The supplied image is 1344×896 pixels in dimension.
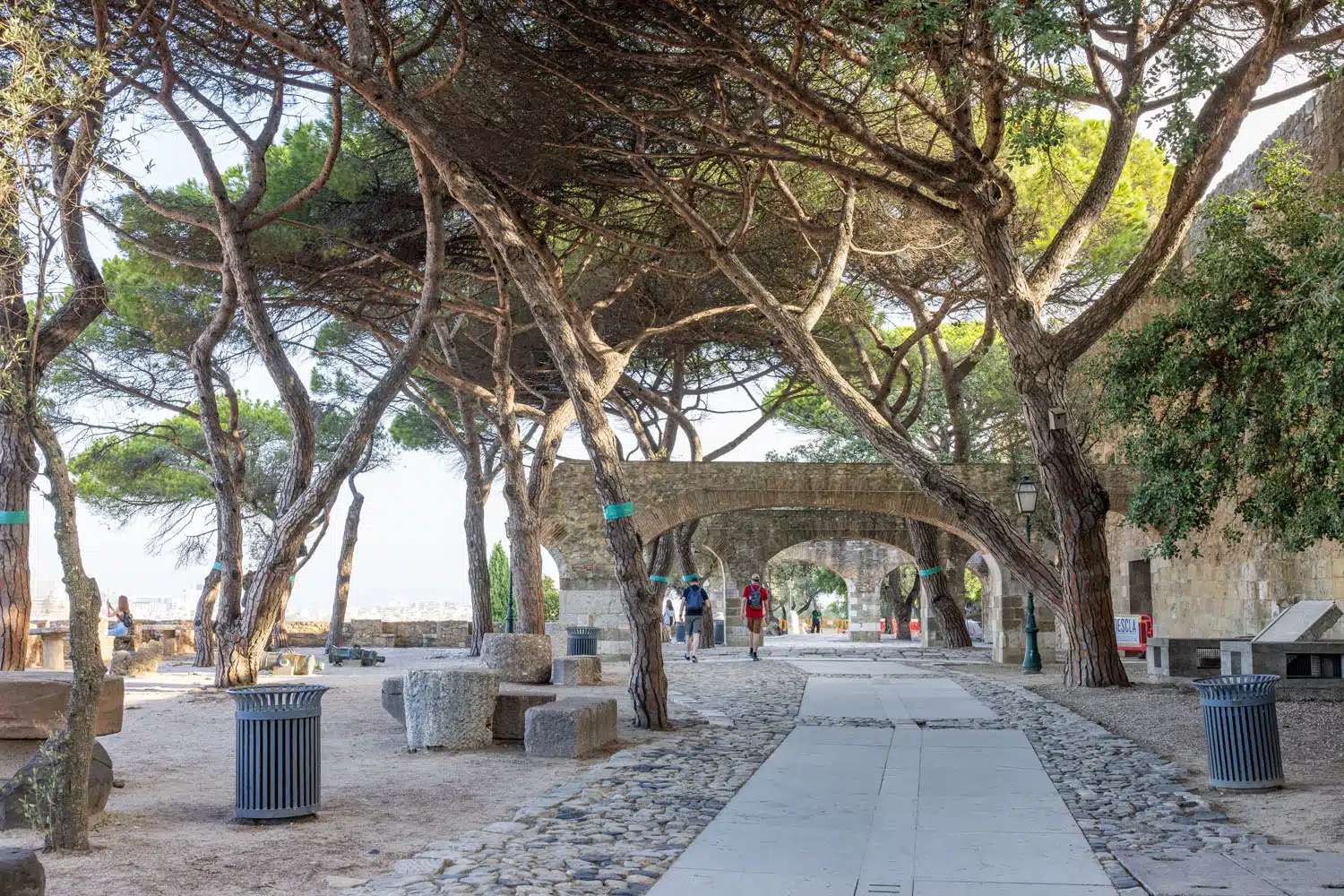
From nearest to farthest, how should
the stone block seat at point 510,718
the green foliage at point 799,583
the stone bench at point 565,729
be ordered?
the stone bench at point 565,729 → the stone block seat at point 510,718 → the green foliage at point 799,583

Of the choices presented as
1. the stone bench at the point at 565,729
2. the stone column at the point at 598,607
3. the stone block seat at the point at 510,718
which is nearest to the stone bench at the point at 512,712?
the stone block seat at the point at 510,718

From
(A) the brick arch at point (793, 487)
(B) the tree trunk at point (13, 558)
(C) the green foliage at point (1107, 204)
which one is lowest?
(B) the tree trunk at point (13, 558)

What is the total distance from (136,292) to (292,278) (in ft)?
16.1

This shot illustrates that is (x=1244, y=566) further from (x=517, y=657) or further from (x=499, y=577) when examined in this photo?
(x=499, y=577)

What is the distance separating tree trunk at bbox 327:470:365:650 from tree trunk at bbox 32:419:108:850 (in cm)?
1624

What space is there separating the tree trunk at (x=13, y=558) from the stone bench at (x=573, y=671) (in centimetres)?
475

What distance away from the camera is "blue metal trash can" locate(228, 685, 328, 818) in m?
4.73

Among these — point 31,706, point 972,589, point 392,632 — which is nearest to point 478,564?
point 392,632

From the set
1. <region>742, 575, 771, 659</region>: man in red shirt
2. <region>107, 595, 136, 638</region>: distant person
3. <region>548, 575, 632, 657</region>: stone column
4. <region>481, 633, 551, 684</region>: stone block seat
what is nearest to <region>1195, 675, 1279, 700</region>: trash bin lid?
<region>481, 633, 551, 684</region>: stone block seat

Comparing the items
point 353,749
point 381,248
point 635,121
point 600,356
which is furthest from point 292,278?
point 353,749

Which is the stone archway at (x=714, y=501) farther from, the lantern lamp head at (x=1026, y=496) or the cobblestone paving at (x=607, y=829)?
the cobblestone paving at (x=607, y=829)

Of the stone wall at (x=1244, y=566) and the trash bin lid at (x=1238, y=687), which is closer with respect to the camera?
the trash bin lid at (x=1238, y=687)

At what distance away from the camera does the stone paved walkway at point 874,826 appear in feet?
12.3

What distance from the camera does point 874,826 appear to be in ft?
15.5
